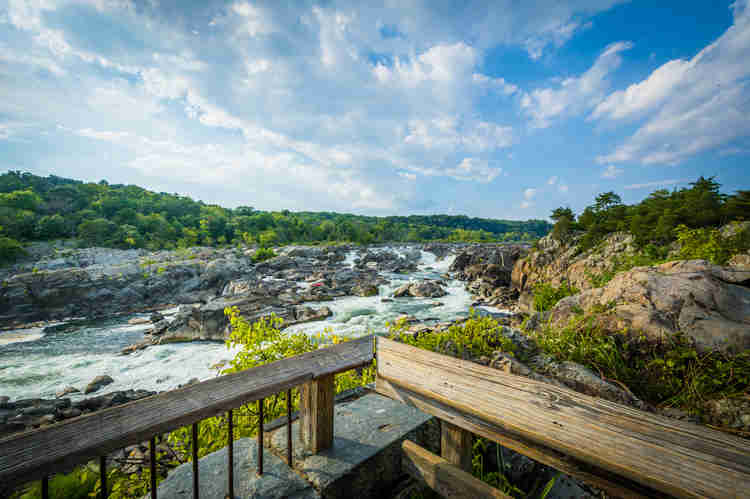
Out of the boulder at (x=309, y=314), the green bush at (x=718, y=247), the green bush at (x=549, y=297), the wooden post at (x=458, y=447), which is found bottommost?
the boulder at (x=309, y=314)

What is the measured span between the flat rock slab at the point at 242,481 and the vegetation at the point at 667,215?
9.07 meters

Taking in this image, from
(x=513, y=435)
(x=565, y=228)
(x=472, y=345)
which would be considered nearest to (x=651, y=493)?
(x=513, y=435)

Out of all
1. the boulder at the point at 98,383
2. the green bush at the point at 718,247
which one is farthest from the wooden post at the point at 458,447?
the boulder at the point at 98,383

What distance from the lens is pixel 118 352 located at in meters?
12.2

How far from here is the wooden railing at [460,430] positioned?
94 centimetres

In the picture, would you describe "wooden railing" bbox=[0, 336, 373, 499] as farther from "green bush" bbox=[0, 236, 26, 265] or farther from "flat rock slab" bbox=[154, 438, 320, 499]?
"green bush" bbox=[0, 236, 26, 265]

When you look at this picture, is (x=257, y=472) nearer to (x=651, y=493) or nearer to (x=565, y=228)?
(x=651, y=493)

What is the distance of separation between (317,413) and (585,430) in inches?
57.2

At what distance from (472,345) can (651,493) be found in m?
2.92

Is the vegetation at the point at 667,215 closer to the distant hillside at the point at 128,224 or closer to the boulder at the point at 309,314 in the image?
the boulder at the point at 309,314

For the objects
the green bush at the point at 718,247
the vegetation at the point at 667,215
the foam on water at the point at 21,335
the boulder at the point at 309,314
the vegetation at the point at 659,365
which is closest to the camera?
the vegetation at the point at 659,365

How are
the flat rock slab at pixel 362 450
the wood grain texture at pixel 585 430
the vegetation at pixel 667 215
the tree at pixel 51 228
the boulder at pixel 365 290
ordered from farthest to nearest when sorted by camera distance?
the tree at pixel 51 228, the boulder at pixel 365 290, the vegetation at pixel 667 215, the flat rock slab at pixel 362 450, the wood grain texture at pixel 585 430

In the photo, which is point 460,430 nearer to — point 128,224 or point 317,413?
point 317,413

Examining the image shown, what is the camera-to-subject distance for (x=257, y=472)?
190 centimetres
